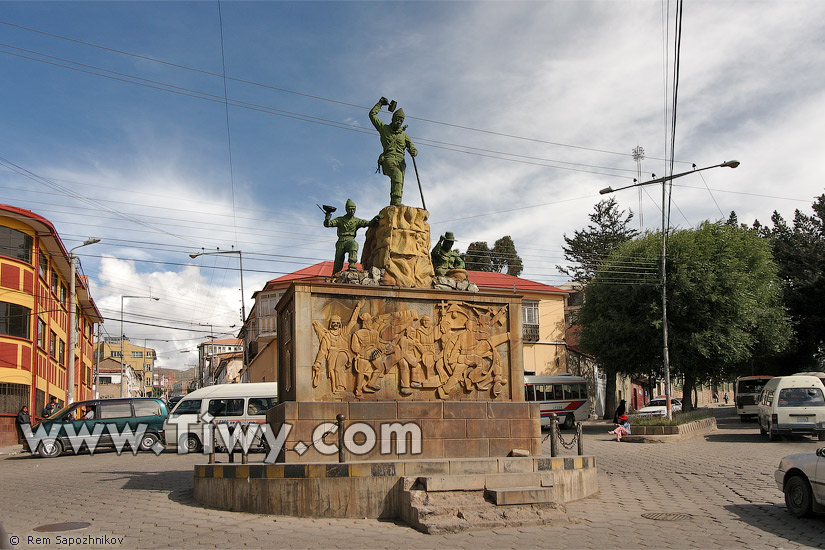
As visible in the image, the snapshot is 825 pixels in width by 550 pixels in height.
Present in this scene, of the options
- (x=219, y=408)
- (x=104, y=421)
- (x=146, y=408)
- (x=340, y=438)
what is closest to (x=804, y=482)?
(x=340, y=438)

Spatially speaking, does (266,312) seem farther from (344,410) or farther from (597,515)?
(597,515)

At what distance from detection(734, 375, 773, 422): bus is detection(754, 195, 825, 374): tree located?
4.99 metres

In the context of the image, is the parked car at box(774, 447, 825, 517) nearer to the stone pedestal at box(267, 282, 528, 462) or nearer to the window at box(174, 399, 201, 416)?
the stone pedestal at box(267, 282, 528, 462)

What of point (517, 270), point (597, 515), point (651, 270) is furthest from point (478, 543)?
point (517, 270)

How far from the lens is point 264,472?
10.6 m

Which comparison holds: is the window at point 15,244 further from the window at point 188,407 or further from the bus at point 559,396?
the bus at point 559,396

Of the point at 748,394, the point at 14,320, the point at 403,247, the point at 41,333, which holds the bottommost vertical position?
the point at 748,394

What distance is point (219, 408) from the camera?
22250 mm

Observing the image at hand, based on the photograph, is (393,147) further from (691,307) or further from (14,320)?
(14,320)

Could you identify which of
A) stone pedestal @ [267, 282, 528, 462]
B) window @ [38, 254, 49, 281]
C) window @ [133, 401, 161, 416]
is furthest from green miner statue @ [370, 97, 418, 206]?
window @ [38, 254, 49, 281]

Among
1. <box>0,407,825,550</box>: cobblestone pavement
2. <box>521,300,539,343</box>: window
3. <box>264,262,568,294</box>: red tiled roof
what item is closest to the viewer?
<box>0,407,825,550</box>: cobblestone pavement

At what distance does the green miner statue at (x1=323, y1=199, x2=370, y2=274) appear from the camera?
575 inches

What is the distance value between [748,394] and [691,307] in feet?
30.7

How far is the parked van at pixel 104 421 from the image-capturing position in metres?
21.7
